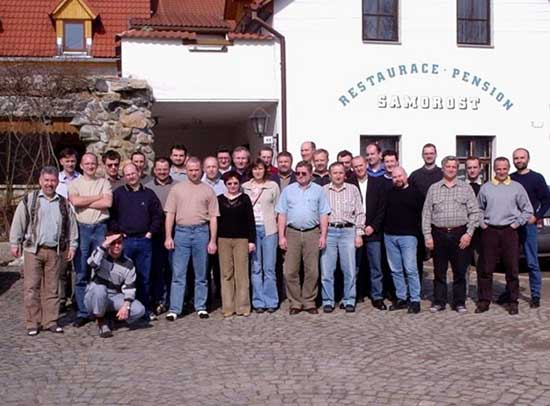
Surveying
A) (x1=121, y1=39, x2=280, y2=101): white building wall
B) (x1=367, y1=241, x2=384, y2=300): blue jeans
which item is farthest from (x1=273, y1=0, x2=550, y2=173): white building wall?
(x1=367, y1=241, x2=384, y2=300): blue jeans

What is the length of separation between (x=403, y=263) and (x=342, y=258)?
0.71 metres

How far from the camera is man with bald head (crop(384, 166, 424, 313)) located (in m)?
8.84

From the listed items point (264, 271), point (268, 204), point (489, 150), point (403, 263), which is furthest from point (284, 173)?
point (489, 150)

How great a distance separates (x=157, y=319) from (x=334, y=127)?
29.9ft

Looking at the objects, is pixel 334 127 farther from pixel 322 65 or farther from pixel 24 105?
pixel 24 105

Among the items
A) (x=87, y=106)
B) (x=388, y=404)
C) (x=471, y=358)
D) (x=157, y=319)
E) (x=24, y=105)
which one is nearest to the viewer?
(x=388, y=404)

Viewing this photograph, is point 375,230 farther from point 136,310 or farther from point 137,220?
point 136,310

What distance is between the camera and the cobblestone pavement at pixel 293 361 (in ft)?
18.7

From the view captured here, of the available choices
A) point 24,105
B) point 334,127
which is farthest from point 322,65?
point 24,105

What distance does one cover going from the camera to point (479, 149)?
1794 cm

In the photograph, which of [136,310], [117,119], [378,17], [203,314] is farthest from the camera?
[378,17]

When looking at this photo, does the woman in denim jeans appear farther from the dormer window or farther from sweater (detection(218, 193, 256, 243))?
the dormer window

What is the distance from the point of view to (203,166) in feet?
30.0

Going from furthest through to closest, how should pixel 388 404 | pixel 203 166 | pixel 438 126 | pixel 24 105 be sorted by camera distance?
pixel 438 126 < pixel 24 105 < pixel 203 166 < pixel 388 404
